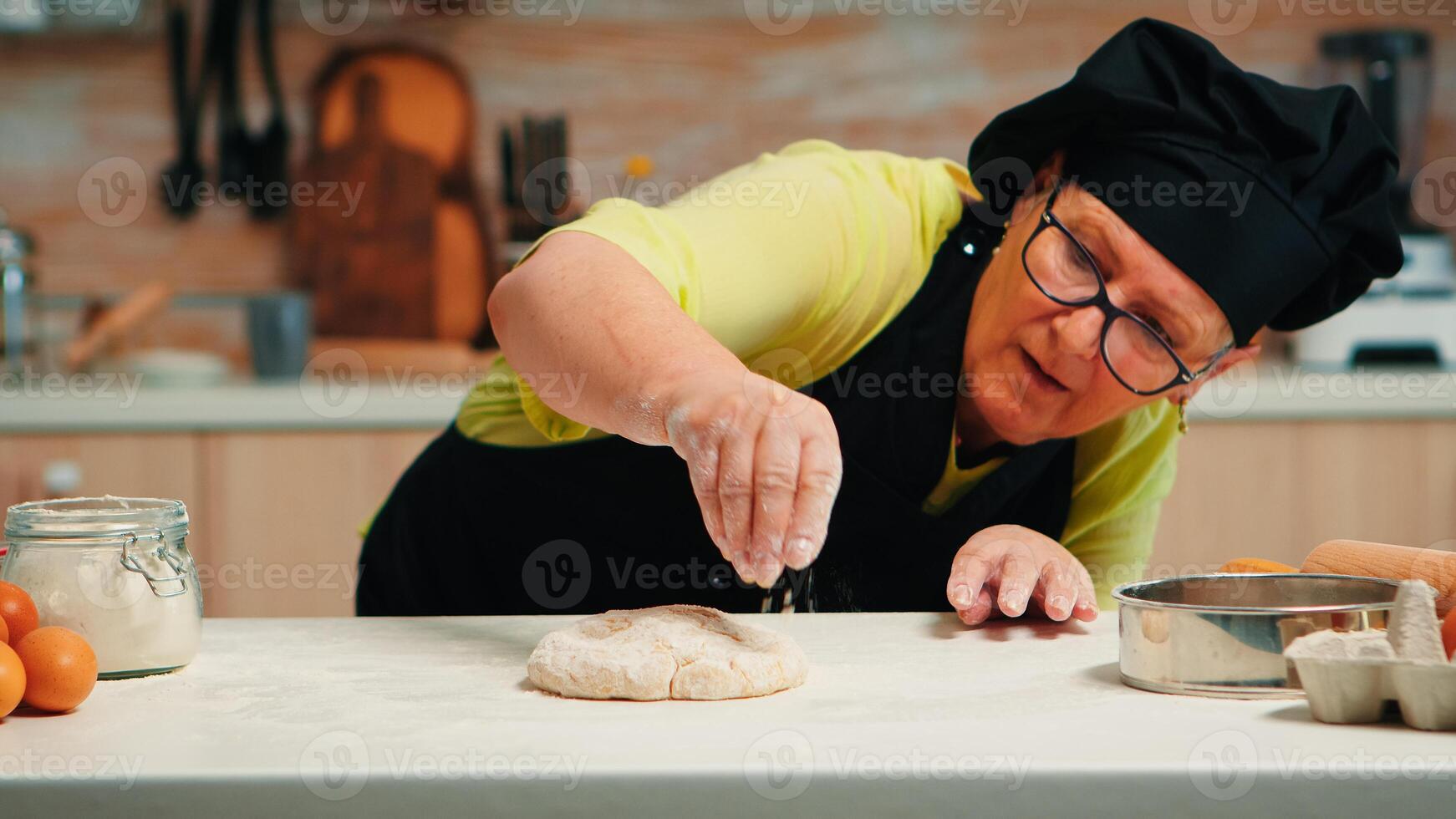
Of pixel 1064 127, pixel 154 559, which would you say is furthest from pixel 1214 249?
pixel 154 559

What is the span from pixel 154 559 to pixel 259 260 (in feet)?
6.92

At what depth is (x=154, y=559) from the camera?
0.82 m

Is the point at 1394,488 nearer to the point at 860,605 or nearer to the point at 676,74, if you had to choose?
the point at 860,605
